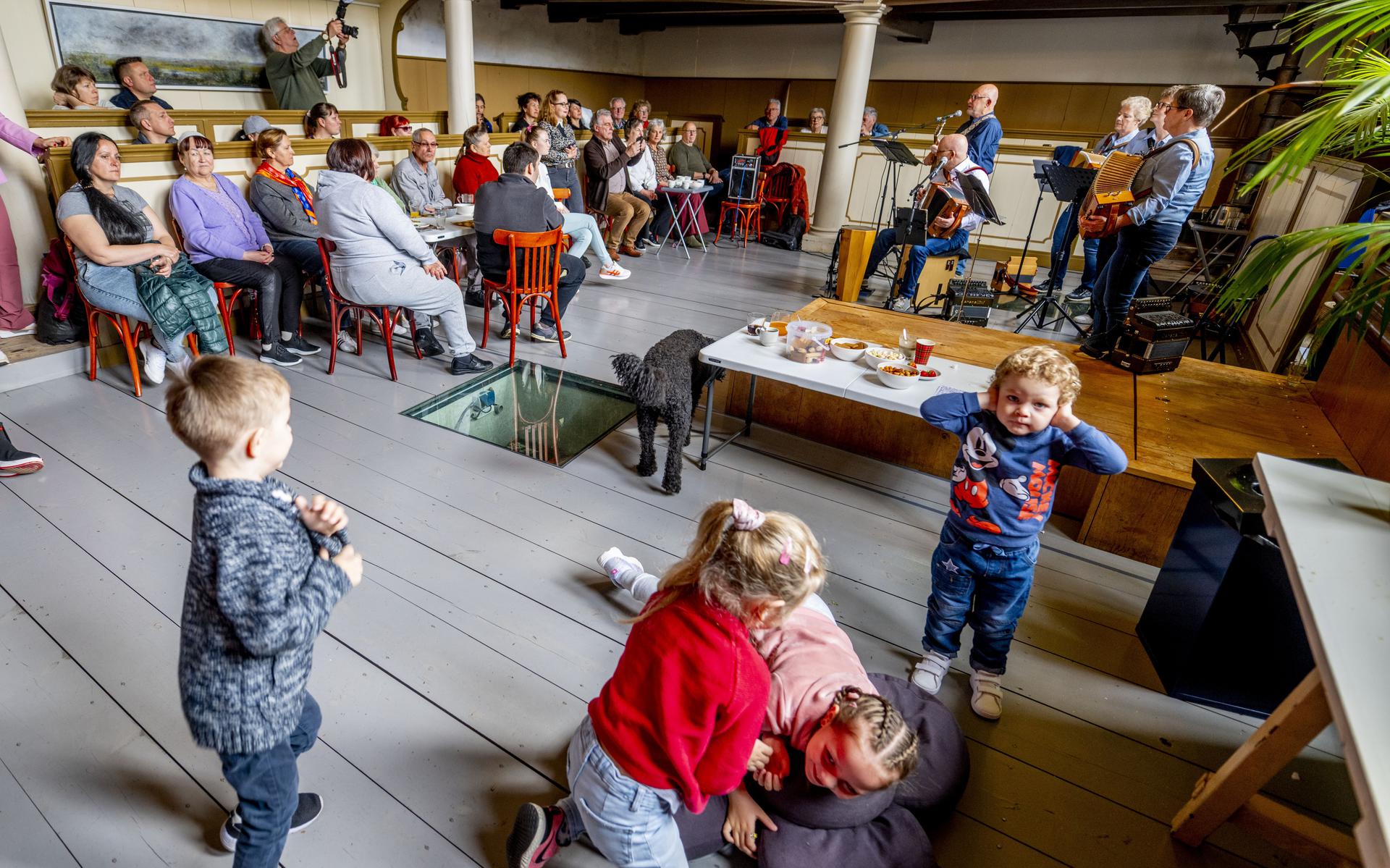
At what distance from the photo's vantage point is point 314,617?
1.10 metres

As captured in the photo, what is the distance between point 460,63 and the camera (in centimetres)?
574

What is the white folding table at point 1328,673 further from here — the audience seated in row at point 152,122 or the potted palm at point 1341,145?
the audience seated in row at point 152,122

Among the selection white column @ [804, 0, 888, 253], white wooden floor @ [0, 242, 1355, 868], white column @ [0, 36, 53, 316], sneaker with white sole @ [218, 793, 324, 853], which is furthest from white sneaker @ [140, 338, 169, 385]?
white column @ [804, 0, 888, 253]

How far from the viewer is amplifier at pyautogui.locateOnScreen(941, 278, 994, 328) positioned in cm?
462

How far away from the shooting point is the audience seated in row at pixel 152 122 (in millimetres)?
3484

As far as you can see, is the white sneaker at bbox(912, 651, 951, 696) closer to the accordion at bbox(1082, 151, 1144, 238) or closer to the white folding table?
the white folding table

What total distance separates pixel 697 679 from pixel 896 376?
5.37ft

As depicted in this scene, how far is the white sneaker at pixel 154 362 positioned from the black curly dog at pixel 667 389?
7.37ft

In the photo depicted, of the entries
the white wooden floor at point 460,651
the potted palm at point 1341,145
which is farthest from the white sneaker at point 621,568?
the potted palm at point 1341,145

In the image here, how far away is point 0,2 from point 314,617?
6760mm

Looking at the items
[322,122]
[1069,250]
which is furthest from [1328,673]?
[322,122]

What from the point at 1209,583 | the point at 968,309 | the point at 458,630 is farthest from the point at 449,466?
the point at 968,309

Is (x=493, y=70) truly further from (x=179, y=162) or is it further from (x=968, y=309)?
(x=968, y=309)

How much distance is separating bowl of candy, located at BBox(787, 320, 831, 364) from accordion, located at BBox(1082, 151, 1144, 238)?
1.77m
